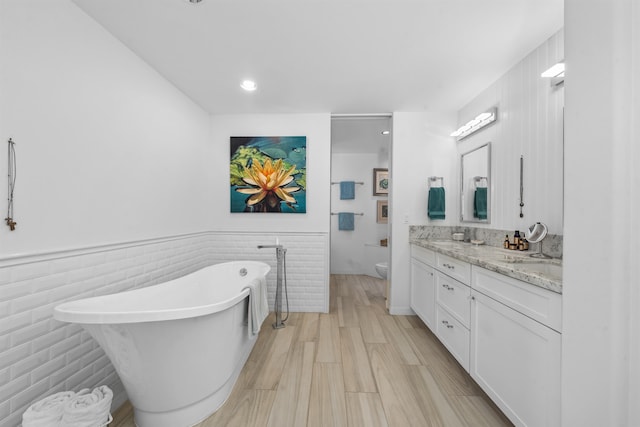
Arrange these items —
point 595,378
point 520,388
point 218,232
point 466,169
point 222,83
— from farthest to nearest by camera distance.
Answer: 1. point 218,232
2. point 466,169
3. point 222,83
4. point 520,388
5. point 595,378

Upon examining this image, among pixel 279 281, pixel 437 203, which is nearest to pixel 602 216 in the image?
pixel 437 203

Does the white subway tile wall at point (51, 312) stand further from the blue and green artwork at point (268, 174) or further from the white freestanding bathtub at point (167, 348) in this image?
the blue and green artwork at point (268, 174)

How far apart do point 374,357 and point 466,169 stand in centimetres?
214

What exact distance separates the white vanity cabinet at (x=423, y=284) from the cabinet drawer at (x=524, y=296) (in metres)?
0.75

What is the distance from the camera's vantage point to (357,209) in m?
4.91

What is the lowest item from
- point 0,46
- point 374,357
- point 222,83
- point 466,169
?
point 374,357

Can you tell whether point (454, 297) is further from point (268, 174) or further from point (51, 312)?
point (51, 312)

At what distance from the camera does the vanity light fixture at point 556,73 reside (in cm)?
160

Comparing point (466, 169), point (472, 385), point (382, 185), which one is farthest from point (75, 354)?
point (382, 185)

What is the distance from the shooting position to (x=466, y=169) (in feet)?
9.09

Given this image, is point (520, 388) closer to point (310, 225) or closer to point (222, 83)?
point (310, 225)

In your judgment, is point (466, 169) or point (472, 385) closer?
point (472, 385)

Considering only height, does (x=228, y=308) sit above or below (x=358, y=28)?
below

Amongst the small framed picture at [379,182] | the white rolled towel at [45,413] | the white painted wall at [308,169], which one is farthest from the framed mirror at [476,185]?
the white rolled towel at [45,413]
